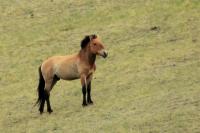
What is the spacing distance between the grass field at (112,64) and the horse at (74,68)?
0.50 metres

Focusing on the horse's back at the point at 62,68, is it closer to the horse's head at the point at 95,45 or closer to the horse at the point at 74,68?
the horse at the point at 74,68

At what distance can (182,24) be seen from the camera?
26312 mm

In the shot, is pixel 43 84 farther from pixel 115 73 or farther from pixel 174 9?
pixel 174 9

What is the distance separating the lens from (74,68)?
59.0 ft

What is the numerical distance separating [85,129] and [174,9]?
1384cm

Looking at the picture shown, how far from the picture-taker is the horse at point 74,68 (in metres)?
17.8

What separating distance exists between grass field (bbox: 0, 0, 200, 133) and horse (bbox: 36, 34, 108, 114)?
1.65ft

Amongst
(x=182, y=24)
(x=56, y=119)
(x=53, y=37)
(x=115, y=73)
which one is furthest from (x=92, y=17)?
(x=56, y=119)

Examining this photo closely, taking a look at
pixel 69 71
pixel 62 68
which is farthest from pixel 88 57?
pixel 62 68

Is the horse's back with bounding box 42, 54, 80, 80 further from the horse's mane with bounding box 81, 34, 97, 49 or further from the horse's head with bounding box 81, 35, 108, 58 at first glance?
the horse's head with bounding box 81, 35, 108, 58

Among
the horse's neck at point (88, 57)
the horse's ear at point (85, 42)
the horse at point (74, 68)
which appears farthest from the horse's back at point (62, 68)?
the horse's ear at point (85, 42)

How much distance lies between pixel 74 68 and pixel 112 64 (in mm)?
4794

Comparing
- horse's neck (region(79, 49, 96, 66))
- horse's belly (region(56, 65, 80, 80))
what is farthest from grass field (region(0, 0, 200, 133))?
horse's neck (region(79, 49, 96, 66))

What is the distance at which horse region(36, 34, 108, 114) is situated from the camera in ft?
58.2
